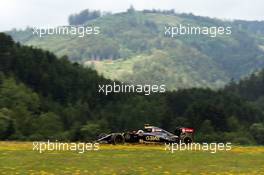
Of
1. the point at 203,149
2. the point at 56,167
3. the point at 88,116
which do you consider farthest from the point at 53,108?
the point at 56,167

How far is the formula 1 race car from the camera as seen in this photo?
165 ft

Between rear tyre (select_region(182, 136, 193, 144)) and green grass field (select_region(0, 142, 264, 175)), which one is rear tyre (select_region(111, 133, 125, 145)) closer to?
rear tyre (select_region(182, 136, 193, 144))

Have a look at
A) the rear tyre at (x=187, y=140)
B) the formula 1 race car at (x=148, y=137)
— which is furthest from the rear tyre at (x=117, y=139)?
the rear tyre at (x=187, y=140)

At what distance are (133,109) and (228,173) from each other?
6208 inches

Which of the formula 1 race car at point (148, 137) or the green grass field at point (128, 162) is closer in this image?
the green grass field at point (128, 162)

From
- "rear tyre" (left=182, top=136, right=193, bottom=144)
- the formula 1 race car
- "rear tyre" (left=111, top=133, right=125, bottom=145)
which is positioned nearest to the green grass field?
"rear tyre" (left=111, top=133, right=125, bottom=145)

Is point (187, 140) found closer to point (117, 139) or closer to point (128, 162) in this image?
point (117, 139)

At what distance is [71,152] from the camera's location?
40938 mm

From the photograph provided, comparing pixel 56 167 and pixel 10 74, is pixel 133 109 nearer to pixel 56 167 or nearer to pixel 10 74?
pixel 10 74

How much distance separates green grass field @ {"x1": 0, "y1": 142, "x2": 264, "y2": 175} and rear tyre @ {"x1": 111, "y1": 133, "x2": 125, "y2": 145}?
18.8 ft

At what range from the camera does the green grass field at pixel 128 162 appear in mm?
31484

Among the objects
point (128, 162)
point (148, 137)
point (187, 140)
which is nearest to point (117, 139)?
point (148, 137)

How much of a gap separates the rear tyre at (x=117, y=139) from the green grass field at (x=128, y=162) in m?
5.73

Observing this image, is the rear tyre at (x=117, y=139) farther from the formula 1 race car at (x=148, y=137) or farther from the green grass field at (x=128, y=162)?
the green grass field at (x=128, y=162)
